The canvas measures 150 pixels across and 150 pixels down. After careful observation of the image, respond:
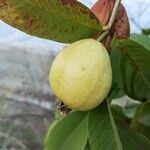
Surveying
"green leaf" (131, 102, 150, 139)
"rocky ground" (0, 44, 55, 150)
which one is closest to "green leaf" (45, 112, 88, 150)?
"green leaf" (131, 102, 150, 139)

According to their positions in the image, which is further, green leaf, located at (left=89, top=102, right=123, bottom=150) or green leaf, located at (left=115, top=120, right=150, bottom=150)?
green leaf, located at (left=115, top=120, right=150, bottom=150)

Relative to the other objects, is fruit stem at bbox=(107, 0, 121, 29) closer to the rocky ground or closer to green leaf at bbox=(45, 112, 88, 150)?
green leaf at bbox=(45, 112, 88, 150)

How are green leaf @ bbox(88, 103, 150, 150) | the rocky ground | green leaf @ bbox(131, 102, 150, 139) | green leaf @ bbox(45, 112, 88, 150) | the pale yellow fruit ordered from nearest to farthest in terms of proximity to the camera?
Result: the pale yellow fruit, green leaf @ bbox(88, 103, 150, 150), green leaf @ bbox(45, 112, 88, 150), green leaf @ bbox(131, 102, 150, 139), the rocky ground

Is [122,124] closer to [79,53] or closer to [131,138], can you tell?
[131,138]

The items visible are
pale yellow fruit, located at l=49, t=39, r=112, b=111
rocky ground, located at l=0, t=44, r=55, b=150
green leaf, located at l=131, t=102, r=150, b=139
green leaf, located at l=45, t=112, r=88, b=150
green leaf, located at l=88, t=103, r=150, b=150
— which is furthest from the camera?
rocky ground, located at l=0, t=44, r=55, b=150

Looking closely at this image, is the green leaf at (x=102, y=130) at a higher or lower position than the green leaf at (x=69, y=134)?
higher

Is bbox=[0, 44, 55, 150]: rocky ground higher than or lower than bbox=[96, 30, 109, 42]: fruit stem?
lower

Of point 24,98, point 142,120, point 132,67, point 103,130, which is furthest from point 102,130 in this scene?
point 24,98

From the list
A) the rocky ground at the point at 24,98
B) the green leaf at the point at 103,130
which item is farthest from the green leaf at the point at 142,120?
the rocky ground at the point at 24,98

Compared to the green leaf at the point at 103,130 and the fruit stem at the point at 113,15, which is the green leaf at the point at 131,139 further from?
the fruit stem at the point at 113,15
